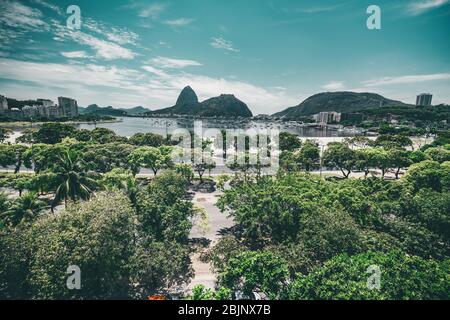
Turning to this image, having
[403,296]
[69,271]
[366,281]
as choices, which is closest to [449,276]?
[403,296]

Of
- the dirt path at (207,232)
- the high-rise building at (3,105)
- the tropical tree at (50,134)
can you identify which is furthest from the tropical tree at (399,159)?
the high-rise building at (3,105)

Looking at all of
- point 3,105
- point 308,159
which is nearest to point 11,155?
point 308,159

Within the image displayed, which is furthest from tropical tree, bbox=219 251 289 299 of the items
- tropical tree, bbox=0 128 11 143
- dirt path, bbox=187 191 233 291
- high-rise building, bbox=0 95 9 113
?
high-rise building, bbox=0 95 9 113

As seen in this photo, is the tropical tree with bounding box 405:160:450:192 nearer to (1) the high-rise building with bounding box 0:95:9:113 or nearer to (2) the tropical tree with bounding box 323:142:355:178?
(2) the tropical tree with bounding box 323:142:355:178

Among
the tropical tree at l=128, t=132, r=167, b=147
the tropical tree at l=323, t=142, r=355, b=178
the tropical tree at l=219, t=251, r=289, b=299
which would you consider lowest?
the tropical tree at l=219, t=251, r=289, b=299
